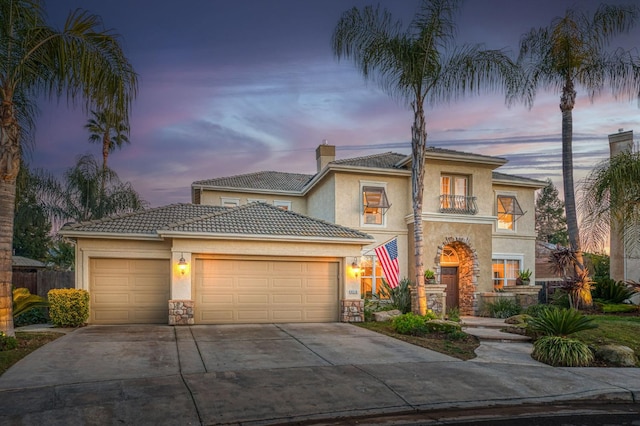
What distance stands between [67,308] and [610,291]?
18402 mm

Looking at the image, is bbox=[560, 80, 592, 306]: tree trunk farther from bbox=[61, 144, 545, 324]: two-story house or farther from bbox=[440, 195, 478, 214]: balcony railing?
bbox=[440, 195, 478, 214]: balcony railing

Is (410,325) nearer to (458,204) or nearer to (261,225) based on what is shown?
(261,225)

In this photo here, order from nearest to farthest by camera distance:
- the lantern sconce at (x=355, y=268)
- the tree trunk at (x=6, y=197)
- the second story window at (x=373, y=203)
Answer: the tree trunk at (x=6, y=197) → the lantern sconce at (x=355, y=268) → the second story window at (x=373, y=203)

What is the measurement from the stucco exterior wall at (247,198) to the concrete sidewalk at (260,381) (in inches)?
491

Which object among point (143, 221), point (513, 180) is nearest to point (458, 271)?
point (513, 180)

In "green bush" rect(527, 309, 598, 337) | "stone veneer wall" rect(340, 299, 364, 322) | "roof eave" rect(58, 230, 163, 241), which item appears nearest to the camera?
"green bush" rect(527, 309, 598, 337)

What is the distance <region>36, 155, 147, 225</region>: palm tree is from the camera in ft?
75.5

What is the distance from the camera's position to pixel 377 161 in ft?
71.1

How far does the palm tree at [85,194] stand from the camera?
23016mm

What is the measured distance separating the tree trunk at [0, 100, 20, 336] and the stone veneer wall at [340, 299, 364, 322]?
30.5 ft

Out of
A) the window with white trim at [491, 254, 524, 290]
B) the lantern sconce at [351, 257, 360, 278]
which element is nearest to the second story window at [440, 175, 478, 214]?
the window with white trim at [491, 254, 524, 290]

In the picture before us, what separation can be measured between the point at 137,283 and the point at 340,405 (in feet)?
33.2

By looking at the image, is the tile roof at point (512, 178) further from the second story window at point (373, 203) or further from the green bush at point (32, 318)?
the green bush at point (32, 318)

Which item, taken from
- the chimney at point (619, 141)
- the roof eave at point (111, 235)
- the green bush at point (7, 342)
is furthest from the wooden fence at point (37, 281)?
the chimney at point (619, 141)
